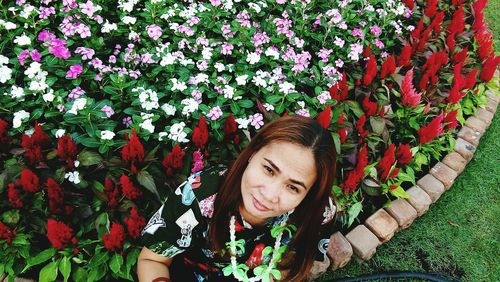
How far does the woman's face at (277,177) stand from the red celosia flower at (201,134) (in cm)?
76

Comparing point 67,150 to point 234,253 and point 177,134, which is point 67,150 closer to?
point 177,134

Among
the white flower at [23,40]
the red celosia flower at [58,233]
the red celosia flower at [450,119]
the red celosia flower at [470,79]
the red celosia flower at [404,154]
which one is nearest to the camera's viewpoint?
the red celosia flower at [58,233]

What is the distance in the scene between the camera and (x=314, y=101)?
2.82 metres

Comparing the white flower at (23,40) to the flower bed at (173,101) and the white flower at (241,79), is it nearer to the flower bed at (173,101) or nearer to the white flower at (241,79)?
the flower bed at (173,101)

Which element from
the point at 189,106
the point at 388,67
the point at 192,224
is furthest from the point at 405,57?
the point at 192,224

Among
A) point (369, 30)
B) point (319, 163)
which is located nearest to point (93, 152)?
point (319, 163)

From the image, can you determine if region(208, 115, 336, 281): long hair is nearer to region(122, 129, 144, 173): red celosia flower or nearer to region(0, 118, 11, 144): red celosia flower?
region(122, 129, 144, 173): red celosia flower

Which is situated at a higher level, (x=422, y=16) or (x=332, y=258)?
(x=422, y=16)

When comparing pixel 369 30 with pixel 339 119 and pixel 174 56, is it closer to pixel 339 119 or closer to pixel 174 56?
pixel 339 119

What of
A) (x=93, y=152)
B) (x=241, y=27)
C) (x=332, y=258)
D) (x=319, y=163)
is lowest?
(x=332, y=258)

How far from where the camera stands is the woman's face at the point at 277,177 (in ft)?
4.78

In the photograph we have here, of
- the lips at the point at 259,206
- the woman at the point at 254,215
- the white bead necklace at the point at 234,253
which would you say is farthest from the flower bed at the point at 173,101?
the lips at the point at 259,206

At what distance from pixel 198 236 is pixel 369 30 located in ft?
8.03

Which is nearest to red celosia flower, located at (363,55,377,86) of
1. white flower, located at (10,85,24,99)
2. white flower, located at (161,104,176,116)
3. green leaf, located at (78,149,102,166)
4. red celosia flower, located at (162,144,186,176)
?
white flower, located at (161,104,176,116)
